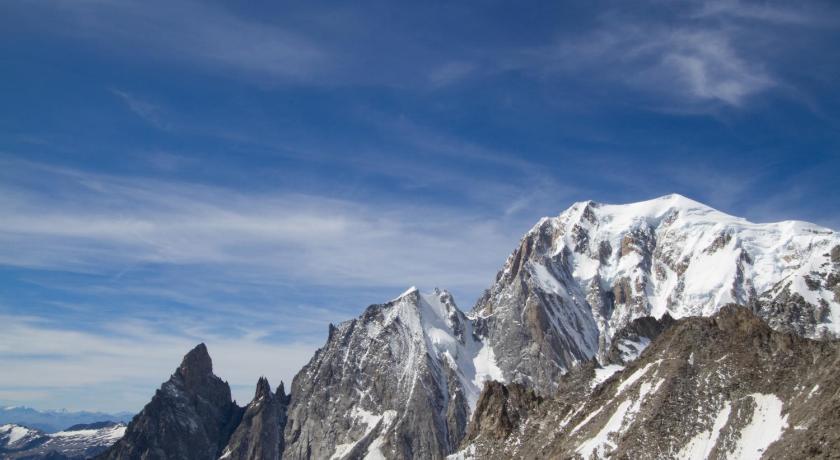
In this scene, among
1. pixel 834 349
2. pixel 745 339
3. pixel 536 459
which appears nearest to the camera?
pixel 834 349

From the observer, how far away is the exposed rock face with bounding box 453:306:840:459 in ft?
381

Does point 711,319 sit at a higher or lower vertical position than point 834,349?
higher

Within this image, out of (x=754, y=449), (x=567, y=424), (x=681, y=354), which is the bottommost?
(x=754, y=449)

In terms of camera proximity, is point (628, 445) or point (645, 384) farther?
point (645, 384)

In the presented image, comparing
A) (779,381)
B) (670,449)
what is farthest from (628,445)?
(779,381)

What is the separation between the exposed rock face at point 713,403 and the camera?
116m

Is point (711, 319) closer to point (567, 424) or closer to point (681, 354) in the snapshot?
point (681, 354)

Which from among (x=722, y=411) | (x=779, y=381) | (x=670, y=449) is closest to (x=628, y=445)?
(x=670, y=449)

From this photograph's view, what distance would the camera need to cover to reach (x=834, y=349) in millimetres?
125500

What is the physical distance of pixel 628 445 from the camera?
134875 millimetres

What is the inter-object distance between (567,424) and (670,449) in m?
35.1

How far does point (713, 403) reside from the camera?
134 m

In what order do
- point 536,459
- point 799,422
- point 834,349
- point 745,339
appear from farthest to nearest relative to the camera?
point 536,459, point 745,339, point 834,349, point 799,422

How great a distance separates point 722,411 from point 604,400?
1218 inches
